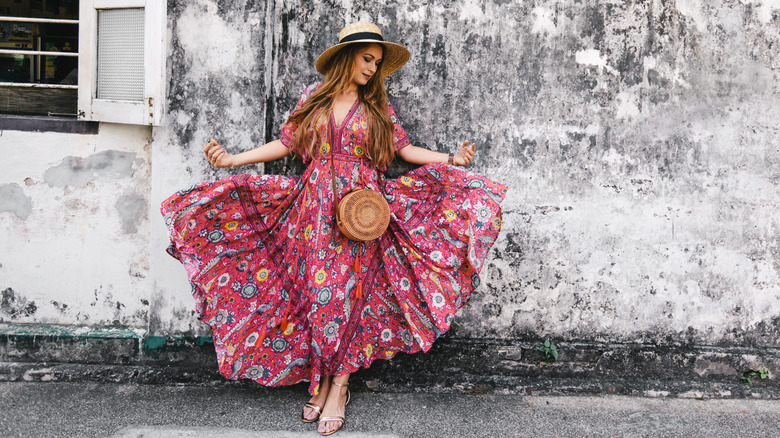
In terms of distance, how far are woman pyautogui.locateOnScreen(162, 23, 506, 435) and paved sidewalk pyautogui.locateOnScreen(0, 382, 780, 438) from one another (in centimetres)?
20

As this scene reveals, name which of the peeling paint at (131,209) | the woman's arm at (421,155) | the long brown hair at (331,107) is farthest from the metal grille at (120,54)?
the woman's arm at (421,155)

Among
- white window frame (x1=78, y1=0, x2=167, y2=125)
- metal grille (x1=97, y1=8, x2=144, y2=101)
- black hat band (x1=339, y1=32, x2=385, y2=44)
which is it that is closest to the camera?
black hat band (x1=339, y1=32, x2=385, y2=44)

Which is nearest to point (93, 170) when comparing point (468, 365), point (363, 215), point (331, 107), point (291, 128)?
point (291, 128)

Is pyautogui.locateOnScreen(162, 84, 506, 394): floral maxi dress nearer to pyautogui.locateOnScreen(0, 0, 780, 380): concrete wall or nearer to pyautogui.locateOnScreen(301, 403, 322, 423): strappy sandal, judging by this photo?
pyautogui.locateOnScreen(301, 403, 322, 423): strappy sandal

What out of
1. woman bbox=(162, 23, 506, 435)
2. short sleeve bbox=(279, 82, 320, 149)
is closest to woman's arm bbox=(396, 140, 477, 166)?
woman bbox=(162, 23, 506, 435)

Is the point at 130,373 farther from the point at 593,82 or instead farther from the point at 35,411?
the point at 593,82

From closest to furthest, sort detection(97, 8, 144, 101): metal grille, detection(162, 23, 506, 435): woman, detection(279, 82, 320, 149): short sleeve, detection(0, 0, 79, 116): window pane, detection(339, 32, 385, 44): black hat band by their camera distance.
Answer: detection(339, 32, 385, 44): black hat band
detection(162, 23, 506, 435): woman
detection(279, 82, 320, 149): short sleeve
detection(97, 8, 144, 101): metal grille
detection(0, 0, 79, 116): window pane

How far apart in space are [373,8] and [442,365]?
217 centimetres

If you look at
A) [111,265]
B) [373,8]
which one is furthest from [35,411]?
[373,8]

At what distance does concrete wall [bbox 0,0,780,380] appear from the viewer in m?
3.16

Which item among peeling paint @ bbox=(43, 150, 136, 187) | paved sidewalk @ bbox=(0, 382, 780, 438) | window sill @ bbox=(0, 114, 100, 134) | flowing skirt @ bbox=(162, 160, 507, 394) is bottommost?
paved sidewalk @ bbox=(0, 382, 780, 438)

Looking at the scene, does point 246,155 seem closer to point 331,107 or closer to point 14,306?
point 331,107

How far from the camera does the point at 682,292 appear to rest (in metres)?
3.38

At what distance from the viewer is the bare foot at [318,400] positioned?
2.83 m
